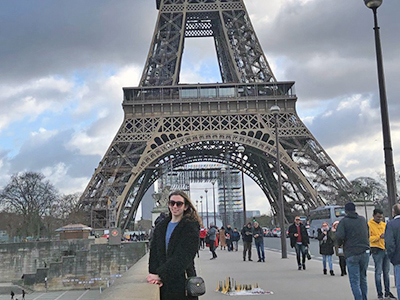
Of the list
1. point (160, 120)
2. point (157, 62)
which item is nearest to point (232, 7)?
point (157, 62)

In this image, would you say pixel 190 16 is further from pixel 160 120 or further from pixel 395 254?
pixel 395 254

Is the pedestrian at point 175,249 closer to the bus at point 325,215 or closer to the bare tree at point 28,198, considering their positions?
the bus at point 325,215

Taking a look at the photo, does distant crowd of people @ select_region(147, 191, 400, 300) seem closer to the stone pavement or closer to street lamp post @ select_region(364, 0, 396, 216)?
street lamp post @ select_region(364, 0, 396, 216)

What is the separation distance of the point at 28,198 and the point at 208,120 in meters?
35.2

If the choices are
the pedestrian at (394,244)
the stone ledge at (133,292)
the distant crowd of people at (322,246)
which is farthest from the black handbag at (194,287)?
the pedestrian at (394,244)

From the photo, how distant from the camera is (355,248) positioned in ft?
28.7

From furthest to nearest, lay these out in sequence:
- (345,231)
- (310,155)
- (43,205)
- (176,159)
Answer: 1. (43,205)
2. (176,159)
3. (310,155)
4. (345,231)

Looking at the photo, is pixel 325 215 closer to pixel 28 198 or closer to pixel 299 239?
pixel 299 239

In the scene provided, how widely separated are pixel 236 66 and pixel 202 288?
47.6m

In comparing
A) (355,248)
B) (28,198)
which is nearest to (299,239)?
(355,248)

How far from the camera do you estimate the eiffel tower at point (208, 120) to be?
46.7m

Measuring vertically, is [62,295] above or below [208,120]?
below

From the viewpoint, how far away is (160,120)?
48688 millimetres

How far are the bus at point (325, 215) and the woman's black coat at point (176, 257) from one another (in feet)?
118
